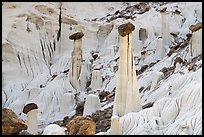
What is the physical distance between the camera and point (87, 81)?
2264 centimetres

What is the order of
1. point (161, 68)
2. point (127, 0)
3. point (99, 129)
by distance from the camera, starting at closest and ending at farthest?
point (99, 129) → point (161, 68) → point (127, 0)

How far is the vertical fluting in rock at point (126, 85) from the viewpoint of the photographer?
13.7 metres

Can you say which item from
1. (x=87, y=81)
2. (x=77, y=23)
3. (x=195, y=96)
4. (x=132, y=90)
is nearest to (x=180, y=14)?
(x=77, y=23)

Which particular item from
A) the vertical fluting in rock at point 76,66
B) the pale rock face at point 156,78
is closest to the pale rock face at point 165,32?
the vertical fluting in rock at point 76,66

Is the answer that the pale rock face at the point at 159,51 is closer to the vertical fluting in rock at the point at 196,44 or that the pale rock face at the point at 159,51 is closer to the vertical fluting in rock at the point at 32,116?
the vertical fluting in rock at the point at 196,44

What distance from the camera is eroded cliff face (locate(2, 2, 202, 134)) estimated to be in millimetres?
18623

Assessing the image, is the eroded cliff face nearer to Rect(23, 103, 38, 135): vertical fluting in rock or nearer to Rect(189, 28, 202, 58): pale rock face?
Rect(189, 28, 202, 58): pale rock face

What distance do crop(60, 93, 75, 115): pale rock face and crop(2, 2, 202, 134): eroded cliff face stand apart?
0.05 m

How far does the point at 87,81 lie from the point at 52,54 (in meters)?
6.43

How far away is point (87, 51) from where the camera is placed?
28.0 metres

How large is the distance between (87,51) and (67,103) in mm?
8380

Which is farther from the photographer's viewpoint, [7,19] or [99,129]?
[7,19]

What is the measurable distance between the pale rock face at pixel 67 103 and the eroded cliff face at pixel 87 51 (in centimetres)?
5

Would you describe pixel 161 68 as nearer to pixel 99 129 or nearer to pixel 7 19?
pixel 99 129
